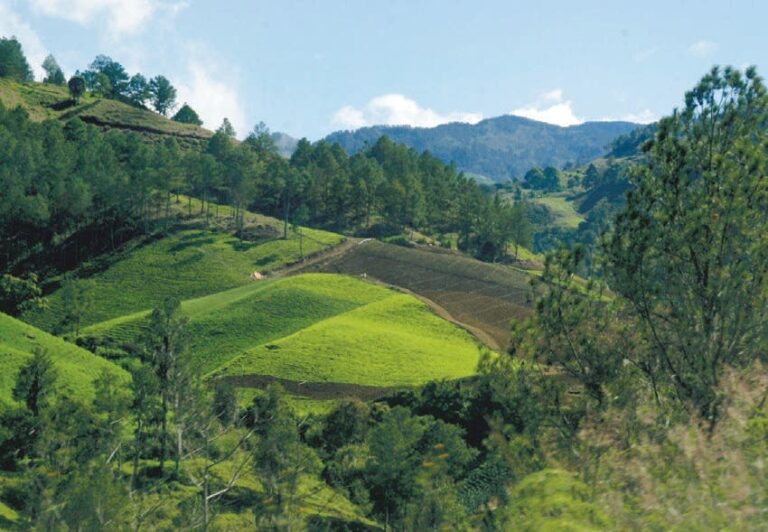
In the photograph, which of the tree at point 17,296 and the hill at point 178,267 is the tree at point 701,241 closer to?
the hill at point 178,267

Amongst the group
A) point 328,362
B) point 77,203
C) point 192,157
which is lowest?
point 328,362

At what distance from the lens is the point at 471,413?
62.1 metres

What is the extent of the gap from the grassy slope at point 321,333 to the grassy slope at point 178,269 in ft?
23.3

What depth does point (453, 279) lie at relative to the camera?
11394cm

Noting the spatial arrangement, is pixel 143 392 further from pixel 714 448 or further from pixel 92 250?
pixel 92 250

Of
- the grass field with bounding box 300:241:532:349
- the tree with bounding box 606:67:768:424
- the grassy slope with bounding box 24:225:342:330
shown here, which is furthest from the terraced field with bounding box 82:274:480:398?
the tree with bounding box 606:67:768:424

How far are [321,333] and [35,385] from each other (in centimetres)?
4103

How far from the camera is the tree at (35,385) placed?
49.6 metres

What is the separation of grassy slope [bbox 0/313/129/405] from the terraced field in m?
9.96

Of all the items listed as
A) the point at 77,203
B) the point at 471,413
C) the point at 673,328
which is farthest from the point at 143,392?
the point at 77,203

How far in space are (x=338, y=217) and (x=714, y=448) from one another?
5788 inches

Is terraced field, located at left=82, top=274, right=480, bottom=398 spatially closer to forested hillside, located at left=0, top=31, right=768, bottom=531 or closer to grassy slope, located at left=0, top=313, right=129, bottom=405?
forested hillside, located at left=0, top=31, right=768, bottom=531

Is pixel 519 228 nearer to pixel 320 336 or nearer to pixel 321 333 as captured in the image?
pixel 321 333

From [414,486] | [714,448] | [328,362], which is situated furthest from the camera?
[328,362]
